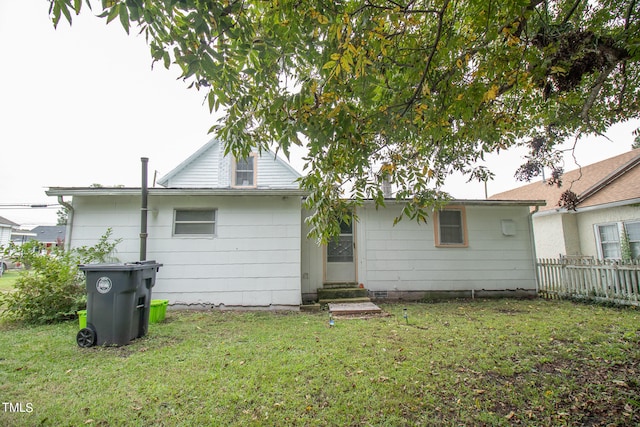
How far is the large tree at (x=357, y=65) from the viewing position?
5.92 feet

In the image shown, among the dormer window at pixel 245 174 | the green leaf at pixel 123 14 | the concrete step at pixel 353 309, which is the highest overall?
the dormer window at pixel 245 174

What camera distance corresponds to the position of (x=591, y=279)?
22.1 ft

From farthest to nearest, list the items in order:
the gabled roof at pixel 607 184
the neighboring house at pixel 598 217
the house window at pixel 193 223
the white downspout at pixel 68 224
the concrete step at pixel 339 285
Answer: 1. the gabled roof at pixel 607 184
2. the neighboring house at pixel 598 217
3. the concrete step at pixel 339 285
4. the house window at pixel 193 223
5. the white downspout at pixel 68 224

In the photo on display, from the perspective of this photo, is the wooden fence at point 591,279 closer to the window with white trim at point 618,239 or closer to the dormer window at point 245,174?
the window with white trim at point 618,239

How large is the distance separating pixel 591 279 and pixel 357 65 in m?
8.38

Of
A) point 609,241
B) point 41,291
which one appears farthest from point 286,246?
point 609,241

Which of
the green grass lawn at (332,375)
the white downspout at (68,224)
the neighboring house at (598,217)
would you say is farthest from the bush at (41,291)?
the neighboring house at (598,217)

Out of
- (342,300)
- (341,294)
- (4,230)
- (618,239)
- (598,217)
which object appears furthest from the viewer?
(4,230)

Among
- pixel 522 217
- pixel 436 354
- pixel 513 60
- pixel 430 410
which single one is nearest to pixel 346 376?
pixel 430 410

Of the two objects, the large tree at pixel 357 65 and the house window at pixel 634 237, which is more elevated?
the large tree at pixel 357 65

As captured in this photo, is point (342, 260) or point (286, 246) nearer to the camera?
point (286, 246)

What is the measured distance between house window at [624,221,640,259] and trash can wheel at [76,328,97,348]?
1208cm

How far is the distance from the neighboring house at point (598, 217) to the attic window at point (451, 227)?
3.09 metres

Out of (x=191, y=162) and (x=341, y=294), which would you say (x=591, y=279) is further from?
(x=191, y=162)
